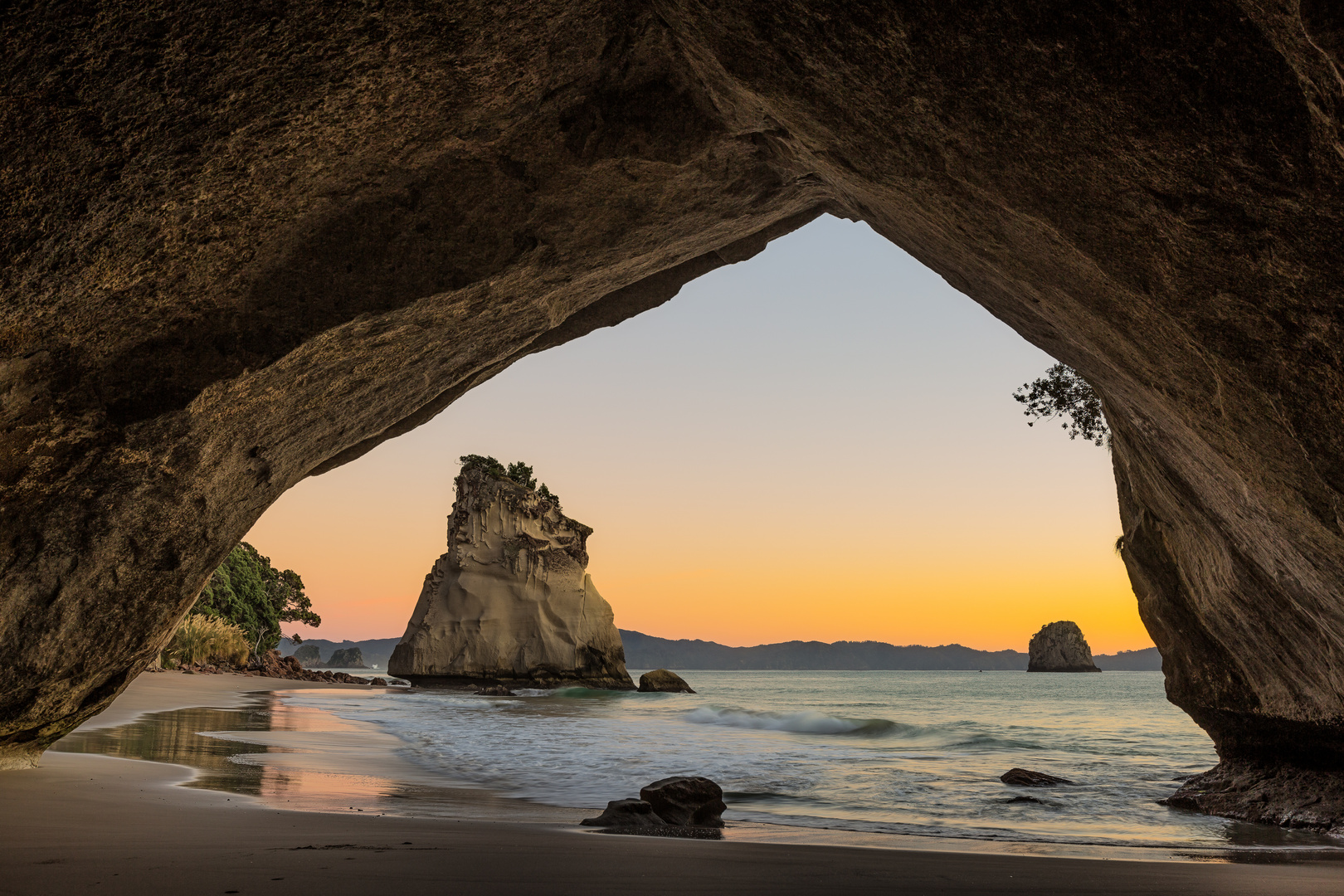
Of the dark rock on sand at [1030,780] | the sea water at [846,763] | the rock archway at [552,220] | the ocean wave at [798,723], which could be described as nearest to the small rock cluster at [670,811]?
the sea water at [846,763]

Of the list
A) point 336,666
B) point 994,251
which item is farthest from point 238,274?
point 336,666

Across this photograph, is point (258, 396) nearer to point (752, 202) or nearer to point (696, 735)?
point (752, 202)

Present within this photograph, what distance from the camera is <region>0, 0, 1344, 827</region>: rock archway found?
3414mm

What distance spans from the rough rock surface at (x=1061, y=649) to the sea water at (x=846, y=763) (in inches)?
4252

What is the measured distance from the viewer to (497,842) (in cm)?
524

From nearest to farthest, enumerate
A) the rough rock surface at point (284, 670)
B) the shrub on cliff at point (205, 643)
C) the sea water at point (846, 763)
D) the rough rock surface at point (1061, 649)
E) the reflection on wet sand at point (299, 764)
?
the reflection on wet sand at point (299, 764) → the sea water at point (846, 763) → the shrub on cliff at point (205, 643) → the rough rock surface at point (284, 670) → the rough rock surface at point (1061, 649)

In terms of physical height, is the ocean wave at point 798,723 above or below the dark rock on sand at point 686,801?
below

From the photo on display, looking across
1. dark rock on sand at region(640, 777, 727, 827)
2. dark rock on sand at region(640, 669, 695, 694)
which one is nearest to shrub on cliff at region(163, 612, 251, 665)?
dark rock on sand at region(640, 669, 695, 694)

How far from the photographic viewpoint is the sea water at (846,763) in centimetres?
864

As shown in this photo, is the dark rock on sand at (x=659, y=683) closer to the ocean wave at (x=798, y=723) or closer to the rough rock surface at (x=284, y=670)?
the rough rock surface at (x=284, y=670)

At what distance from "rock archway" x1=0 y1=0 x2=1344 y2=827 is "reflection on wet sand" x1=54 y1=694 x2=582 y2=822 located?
207 cm

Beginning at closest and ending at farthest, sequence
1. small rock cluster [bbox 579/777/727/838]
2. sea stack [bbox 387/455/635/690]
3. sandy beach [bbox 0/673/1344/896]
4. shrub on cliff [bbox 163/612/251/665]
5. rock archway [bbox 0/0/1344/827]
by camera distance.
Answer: rock archway [bbox 0/0/1344/827], sandy beach [bbox 0/673/1344/896], small rock cluster [bbox 579/777/727/838], shrub on cliff [bbox 163/612/251/665], sea stack [bbox 387/455/635/690]

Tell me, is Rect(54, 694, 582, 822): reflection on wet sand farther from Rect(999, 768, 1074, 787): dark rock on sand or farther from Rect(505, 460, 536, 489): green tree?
Rect(505, 460, 536, 489): green tree

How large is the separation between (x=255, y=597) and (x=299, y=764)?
50.9 metres
